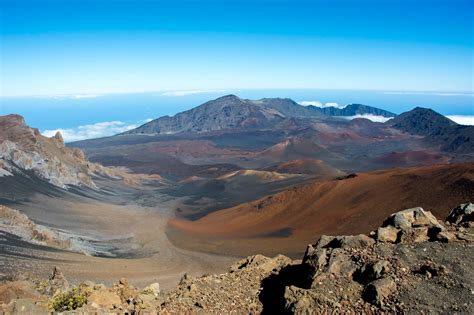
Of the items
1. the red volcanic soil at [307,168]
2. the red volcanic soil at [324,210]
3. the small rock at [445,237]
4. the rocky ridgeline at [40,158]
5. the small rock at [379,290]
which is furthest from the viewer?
the red volcanic soil at [307,168]

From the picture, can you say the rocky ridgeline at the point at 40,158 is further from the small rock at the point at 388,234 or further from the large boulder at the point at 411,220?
the small rock at the point at 388,234

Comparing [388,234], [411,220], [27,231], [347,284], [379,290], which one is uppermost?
[411,220]

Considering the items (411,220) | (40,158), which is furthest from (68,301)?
(40,158)

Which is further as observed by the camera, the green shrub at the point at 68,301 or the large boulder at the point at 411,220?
the large boulder at the point at 411,220

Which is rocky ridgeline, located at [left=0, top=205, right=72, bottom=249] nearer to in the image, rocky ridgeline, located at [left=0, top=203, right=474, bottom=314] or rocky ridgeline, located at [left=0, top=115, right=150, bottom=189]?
rocky ridgeline, located at [left=0, top=115, right=150, bottom=189]

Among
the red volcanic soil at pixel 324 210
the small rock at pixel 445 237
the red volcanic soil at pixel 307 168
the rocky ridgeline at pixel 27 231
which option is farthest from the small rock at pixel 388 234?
the red volcanic soil at pixel 307 168

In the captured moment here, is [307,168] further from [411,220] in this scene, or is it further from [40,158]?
[411,220]

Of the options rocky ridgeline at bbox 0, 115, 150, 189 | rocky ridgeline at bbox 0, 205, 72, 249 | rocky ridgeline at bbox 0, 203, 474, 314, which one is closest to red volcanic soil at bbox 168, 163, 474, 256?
rocky ridgeline at bbox 0, 205, 72, 249
